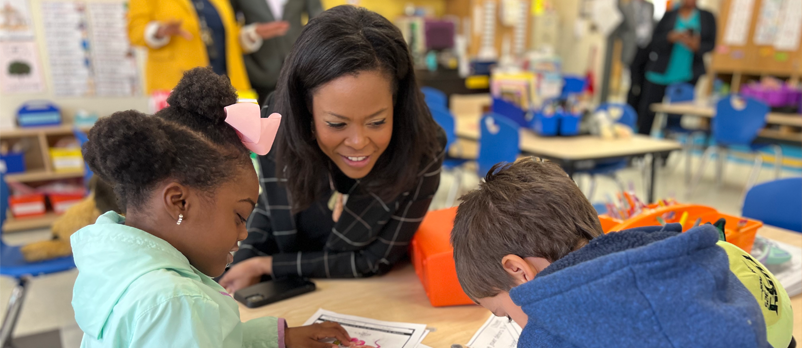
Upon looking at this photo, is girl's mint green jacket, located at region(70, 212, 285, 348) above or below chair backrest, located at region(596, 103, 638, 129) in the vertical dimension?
above

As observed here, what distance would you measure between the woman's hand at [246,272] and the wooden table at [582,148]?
181 centimetres

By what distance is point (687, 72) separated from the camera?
15.8 feet

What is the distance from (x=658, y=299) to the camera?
58 centimetres

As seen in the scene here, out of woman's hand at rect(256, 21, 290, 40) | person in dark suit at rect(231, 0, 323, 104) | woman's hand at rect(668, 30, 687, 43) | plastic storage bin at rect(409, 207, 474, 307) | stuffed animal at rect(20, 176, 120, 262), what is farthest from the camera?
woman's hand at rect(668, 30, 687, 43)

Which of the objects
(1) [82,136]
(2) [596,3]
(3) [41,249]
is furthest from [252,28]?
(2) [596,3]

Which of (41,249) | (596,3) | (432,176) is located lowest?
(41,249)

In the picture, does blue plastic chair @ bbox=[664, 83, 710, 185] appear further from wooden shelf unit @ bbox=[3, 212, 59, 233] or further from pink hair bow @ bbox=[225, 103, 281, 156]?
wooden shelf unit @ bbox=[3, 212, 59, 233]

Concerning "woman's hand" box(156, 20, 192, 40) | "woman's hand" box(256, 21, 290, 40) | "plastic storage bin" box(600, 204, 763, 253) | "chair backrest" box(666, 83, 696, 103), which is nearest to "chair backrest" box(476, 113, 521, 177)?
"woman's hand" box(256, 21, 290, 40)

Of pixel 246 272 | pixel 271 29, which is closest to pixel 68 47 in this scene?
pixel 271 29

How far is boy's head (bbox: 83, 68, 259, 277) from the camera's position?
676 millimetres

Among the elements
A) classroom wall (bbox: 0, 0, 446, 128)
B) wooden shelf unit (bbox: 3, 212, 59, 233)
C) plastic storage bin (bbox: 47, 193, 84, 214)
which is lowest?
wooden shelf unit (bbox: 3, 212, 59, 233)

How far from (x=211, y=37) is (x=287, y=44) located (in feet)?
1.93

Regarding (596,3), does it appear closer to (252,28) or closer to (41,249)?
(252,28)

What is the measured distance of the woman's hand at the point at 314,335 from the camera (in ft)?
2.98
